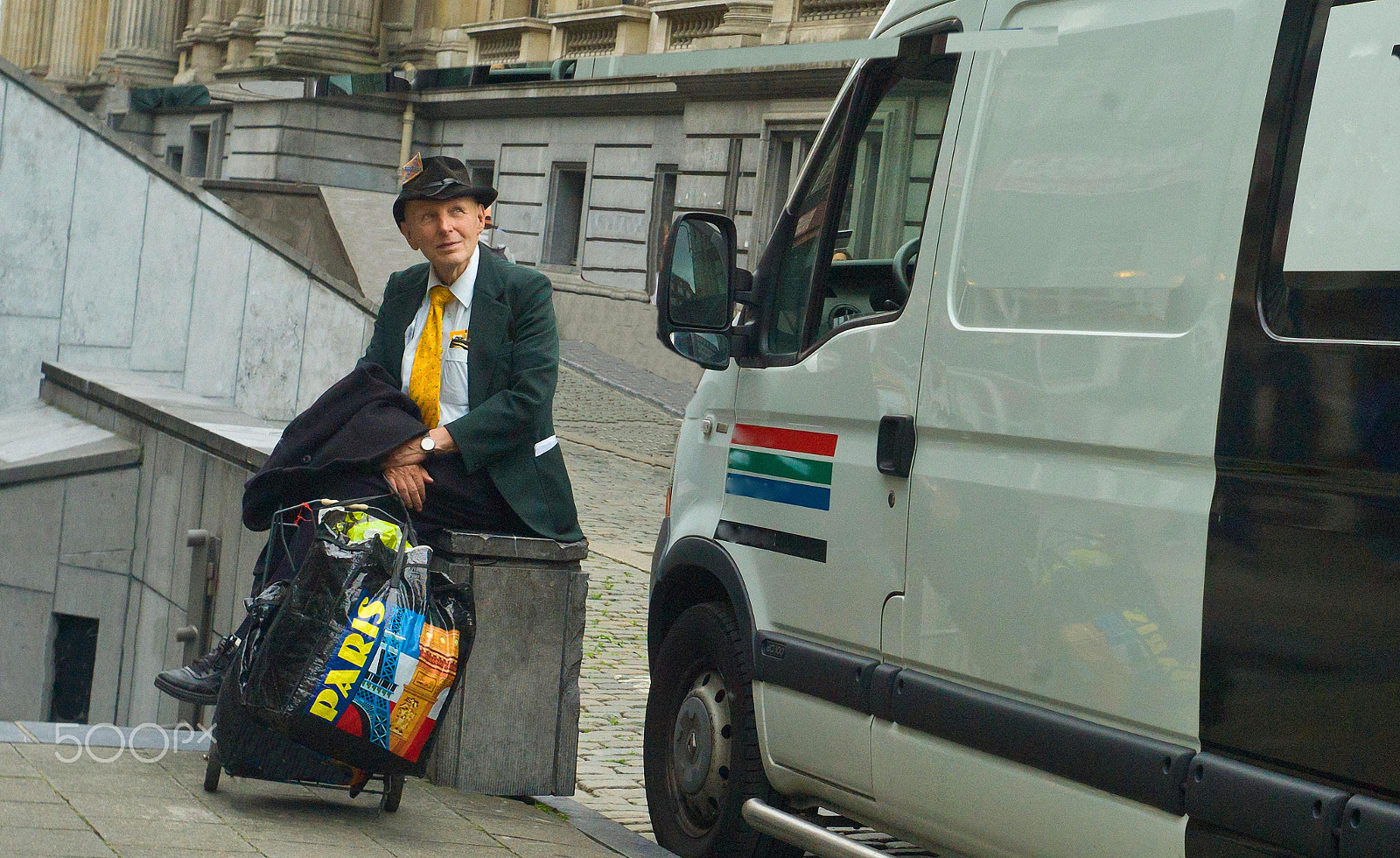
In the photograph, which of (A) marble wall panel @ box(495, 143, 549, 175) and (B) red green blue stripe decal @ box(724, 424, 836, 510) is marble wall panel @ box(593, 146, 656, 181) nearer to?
(A) marble wall panel @ box(495, 143, 549, 175)

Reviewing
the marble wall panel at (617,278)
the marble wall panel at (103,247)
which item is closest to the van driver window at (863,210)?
the marble wall panel at (103,247)

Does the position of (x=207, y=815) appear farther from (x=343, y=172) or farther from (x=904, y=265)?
(x=343, y=172)

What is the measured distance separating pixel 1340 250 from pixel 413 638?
2643 millimetres

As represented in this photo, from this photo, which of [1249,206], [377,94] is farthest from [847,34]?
[1249,206]

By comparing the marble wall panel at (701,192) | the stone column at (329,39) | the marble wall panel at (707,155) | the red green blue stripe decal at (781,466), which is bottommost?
the red green blue stripe decal at (781,466)

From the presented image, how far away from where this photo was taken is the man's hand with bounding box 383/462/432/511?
5.00m

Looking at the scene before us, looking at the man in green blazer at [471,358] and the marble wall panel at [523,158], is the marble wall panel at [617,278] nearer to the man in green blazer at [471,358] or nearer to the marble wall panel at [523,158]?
the marble wall panel at [523,158]

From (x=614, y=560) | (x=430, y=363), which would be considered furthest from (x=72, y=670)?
(x=430, y=363)

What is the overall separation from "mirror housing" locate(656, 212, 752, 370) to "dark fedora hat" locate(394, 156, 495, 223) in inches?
28.4

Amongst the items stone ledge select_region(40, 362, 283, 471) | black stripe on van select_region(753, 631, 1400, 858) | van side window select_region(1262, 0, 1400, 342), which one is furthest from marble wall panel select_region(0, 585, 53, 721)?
van side window select_region(1262, 0, 1400, 342)

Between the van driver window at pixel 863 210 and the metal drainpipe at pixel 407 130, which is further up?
the metal drainpipe at pixel 407 130

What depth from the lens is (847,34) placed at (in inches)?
825

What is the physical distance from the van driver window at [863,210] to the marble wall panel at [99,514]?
19.6 feet

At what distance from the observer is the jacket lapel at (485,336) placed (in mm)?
5203
